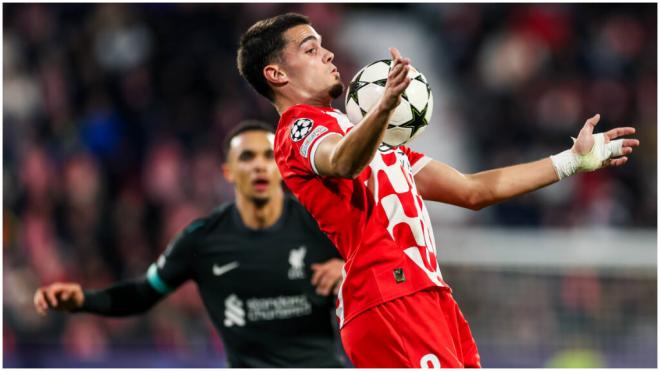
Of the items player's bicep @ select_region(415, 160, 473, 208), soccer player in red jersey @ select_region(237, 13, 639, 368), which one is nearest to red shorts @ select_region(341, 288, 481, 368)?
soccer player in red jersey @ select_region(237, 13, 639, 368)

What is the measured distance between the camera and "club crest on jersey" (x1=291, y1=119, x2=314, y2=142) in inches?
139

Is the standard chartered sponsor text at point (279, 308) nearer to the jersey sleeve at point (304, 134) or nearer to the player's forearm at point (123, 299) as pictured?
the player's forearm at point (123, 299)

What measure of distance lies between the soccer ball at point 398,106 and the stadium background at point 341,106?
4863 mm

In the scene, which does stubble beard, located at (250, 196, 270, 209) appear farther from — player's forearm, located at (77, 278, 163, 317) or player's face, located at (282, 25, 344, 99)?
player's face, located at (282, 25, 344, 99)

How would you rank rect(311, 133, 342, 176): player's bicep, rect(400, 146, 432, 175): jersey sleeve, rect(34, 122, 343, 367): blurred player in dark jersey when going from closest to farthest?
rect(311, 133, 342, 176): player's bicep < rect(400, 146, 432, 175): jersey sleeve < rect(34, 122, 343, 367): blurred player in dark jersey

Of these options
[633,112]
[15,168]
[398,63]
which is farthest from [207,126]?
[398,63]

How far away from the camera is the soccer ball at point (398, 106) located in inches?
142

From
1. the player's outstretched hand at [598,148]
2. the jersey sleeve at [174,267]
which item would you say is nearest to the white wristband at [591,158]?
the player's outstretched hand at [598,148]

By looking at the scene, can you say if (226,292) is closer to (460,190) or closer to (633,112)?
(460,190)

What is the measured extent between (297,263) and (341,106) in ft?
14.6

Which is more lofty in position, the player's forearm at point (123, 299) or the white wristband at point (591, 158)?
the player's forearm at point (123, 299)

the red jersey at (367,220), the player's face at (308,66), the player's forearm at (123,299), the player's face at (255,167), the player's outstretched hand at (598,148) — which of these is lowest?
the red jersey at (367,220)

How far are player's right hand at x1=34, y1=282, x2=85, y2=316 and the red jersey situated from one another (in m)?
1.78

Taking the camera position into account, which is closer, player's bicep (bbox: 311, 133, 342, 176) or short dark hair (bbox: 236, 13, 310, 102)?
player's bicep (bbox: 311, 133, 342, 176)
